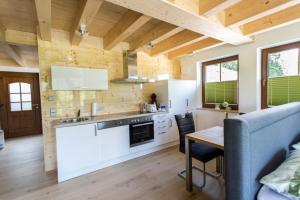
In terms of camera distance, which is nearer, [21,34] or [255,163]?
[255,163]

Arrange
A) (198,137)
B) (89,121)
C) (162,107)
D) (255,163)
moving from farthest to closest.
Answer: (162,107), (89,121), (198,137), (255,163)

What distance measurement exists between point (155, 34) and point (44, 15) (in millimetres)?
1621

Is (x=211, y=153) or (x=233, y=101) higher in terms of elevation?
(x=233, y=101)

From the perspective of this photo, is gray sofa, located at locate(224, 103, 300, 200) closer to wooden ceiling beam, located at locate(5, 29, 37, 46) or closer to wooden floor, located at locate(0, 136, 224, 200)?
wooden floor, located at locate(0, 136, 224, 200)

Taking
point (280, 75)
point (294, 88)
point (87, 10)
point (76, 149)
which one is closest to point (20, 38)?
point (87, 10)

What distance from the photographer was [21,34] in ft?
8.96

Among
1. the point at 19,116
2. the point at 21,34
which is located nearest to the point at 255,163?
the point at 21,34

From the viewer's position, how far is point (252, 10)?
2.01 metres

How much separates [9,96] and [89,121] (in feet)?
14.1

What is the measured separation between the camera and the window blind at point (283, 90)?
2.69 meters

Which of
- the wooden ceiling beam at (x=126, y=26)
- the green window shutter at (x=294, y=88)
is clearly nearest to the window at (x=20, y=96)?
the wooden ceiling beam at (x=126, y=26)

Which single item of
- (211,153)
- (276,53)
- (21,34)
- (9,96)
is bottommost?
(211,153)

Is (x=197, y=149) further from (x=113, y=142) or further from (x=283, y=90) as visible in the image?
(x=283, y=90)

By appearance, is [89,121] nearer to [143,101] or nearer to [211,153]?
[143,101]
